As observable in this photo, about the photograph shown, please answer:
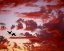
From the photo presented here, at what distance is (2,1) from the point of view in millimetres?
2367

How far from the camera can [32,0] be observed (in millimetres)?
2367

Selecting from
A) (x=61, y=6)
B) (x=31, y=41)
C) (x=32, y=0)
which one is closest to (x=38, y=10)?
(x=32, y=0)

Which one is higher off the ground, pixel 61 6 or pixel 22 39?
pixel 61 6

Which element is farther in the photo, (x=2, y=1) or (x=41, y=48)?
(x=2, y=1)

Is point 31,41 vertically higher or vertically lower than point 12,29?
lower

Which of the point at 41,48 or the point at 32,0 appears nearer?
the point at 41,48

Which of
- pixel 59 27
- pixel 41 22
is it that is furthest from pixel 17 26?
pixel 59 27

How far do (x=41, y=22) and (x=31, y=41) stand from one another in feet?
1.25

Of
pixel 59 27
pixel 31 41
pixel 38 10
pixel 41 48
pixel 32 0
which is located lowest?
pixel 41 48

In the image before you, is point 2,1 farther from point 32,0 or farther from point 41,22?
point 41,22

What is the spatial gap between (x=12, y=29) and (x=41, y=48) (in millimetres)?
606

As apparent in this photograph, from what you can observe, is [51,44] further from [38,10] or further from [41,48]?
[38,10]

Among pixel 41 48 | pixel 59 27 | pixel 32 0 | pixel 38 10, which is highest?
pixel 32 0

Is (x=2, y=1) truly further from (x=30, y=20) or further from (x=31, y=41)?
(x=31, y=41)
